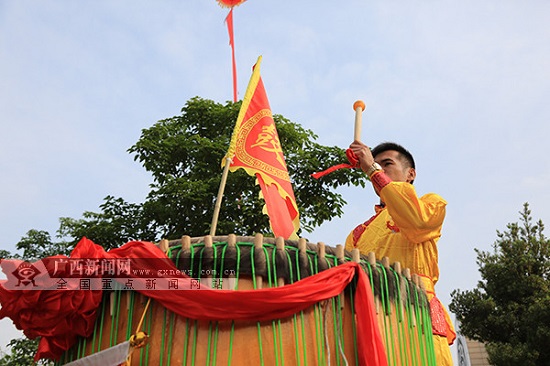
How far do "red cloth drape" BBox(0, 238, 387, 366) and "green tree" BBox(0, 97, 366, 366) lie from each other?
27.7 ft

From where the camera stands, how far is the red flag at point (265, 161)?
471 centimetres

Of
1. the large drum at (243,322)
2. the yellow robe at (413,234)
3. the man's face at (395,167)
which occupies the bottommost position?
the large drum at (243,322)

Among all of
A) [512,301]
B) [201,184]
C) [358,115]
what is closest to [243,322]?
[358,115]

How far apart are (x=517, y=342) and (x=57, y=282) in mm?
15730

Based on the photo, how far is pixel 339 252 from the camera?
269 centimetres

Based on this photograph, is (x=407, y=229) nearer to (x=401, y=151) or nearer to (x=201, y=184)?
(x=401, y=151)

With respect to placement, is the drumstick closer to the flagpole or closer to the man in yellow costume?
the man in yellow costume

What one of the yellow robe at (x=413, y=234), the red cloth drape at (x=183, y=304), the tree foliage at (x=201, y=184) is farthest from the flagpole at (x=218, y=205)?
the tree foliage at (x=201, y=184)

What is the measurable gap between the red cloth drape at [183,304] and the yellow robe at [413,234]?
1052 mm

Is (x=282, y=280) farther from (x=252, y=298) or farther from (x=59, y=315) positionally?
(x=59, y=315)

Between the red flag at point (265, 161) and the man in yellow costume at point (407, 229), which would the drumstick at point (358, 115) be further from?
the red flag at point (265, 161)

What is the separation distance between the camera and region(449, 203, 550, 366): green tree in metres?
15.2

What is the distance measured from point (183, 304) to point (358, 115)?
2014mm

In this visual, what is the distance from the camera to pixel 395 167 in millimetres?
4332
